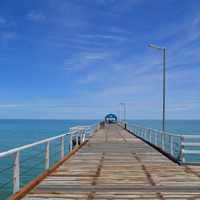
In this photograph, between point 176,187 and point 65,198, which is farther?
point 176,187

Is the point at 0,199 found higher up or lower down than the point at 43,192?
lower down

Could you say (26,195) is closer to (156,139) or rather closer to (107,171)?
(107,171)

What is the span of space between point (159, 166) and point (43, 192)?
5.98m

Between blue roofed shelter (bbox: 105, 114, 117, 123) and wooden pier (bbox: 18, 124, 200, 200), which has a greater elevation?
blue roofed shelter (bbox: 105, 114, 117, 123)

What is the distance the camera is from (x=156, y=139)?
23.9 metres

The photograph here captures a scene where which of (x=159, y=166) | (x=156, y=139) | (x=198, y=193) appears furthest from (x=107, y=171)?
(x=156, y=139)

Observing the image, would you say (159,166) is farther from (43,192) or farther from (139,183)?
(43,192)

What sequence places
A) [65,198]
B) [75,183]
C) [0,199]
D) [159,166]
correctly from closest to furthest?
1. [65,198]
2. [75,183]
3. [159,166]
4. [0,199]

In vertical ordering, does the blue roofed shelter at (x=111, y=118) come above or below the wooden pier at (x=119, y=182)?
above

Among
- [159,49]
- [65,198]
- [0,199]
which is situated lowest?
[0,199]

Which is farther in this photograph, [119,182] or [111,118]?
[111,118]

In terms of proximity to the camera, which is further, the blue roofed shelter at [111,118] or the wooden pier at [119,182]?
the blue roofed shelter at [111,118]

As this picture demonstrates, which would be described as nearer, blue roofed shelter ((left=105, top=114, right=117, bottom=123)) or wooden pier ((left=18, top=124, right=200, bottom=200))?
wooden pier ((left=18, top=124, right=200, bottom=200))

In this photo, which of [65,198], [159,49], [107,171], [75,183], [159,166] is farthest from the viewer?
[159,49]
